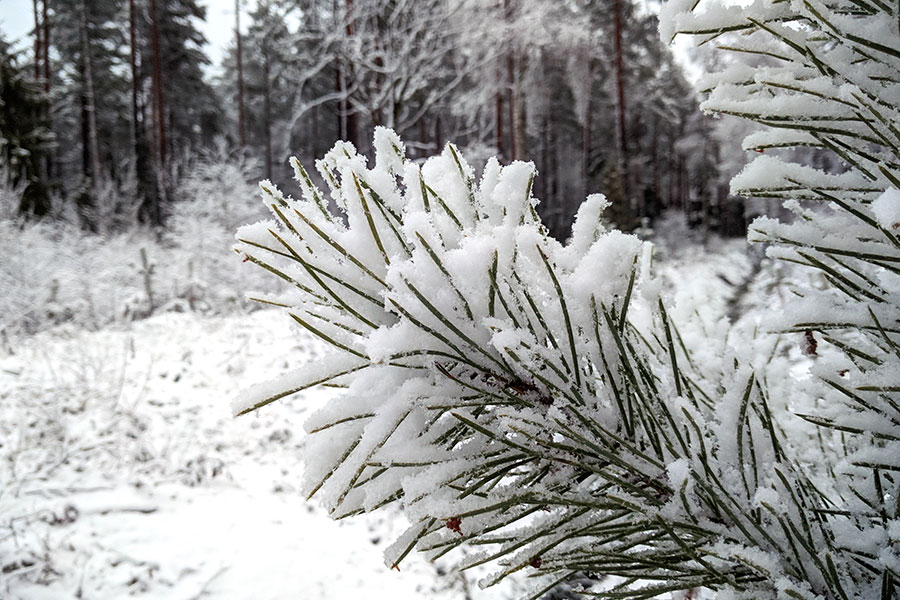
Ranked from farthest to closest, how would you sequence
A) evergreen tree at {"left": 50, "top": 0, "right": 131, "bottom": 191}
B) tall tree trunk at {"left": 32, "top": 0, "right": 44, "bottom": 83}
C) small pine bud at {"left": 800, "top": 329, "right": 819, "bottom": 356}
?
evergreen tree at {"left": 50, "top": 0, "right": 131, "bottom": 191} → tall tree trunk at {"left": 32, "top": 0, "right": 44, "bottom": 83} → small pine bud at {"left": 800, "top": 329, "right": 819, "bottom": 356}

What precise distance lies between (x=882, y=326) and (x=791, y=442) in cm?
60

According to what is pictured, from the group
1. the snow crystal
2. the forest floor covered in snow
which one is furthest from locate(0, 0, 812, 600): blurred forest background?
the snow crystal

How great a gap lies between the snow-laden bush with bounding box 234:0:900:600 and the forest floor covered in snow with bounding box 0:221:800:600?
54cm

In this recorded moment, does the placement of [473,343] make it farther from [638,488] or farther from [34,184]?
[34,184]

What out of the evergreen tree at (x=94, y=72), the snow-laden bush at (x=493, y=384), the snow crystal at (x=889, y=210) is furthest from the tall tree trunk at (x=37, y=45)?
the snow crystal at (x=889, y=210)

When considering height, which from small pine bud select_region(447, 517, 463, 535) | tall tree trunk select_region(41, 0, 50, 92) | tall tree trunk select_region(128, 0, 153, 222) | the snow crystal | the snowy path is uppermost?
tall tree trunk select_region(41, 0, 50, 92)

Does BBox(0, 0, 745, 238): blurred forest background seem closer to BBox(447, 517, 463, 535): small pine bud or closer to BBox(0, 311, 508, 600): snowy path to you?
BBox(0, 311, 508, 600): snowy path

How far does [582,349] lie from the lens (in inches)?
20.2

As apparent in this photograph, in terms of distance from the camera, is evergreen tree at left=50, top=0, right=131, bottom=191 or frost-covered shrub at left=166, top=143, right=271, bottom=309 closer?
frost-covered shrub at left=166, top=143, right=271, bottom=309

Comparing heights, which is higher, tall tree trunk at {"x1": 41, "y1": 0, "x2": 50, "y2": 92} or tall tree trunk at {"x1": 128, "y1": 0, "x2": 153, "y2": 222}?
tall tree trunk at {"x1": 41, "y1": 0, "x2": 50, "y2": 92}

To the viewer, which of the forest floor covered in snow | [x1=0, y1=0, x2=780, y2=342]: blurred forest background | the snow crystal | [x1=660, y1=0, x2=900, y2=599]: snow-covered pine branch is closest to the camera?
the snow crystal

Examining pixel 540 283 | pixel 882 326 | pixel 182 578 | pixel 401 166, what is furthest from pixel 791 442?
pixel 182 578

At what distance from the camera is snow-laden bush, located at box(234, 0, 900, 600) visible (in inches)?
17.5

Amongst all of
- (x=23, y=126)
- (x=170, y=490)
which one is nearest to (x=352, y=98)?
(x=170, y=490)
